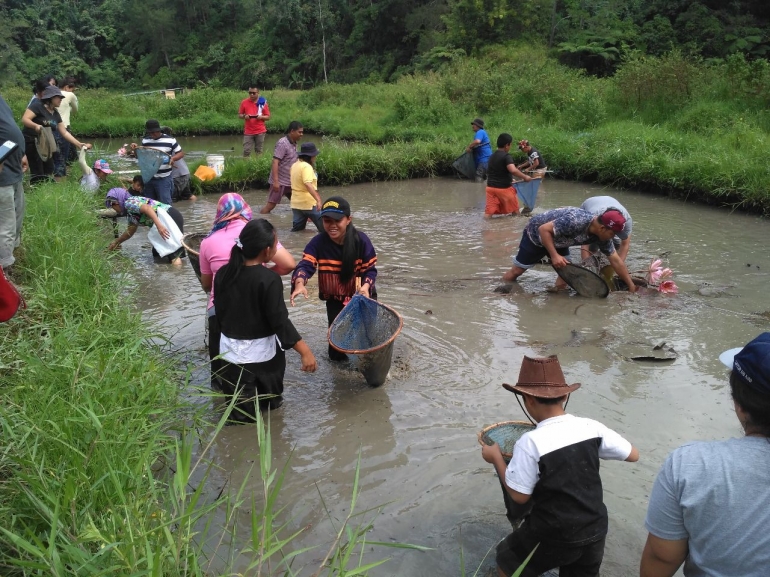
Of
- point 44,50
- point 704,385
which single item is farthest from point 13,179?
point 44,50

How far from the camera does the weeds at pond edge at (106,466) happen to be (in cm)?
234

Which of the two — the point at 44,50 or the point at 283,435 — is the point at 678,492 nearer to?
the point at 283,435

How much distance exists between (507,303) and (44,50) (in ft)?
179

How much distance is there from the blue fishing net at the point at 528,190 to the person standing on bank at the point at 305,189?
11.6ft

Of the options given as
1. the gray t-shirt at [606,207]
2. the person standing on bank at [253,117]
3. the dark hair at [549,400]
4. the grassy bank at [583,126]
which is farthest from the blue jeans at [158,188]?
the dark hair at [549,400]

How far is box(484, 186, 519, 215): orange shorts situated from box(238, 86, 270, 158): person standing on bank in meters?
5.59

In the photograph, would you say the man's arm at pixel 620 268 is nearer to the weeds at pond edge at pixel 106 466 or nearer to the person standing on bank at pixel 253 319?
the person standing on bank at pixel 253 319

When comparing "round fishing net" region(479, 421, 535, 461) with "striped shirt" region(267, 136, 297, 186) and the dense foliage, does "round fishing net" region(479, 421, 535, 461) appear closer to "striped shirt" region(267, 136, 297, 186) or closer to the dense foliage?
"striped shirt" region(267, 136, 297, 186)

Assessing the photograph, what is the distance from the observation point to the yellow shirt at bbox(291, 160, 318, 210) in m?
9.09

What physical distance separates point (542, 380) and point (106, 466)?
195 centimetres

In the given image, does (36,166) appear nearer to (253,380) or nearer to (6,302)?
(253,380)

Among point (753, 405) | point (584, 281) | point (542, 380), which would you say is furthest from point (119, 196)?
point (753, 405)

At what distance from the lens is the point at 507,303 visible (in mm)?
7223

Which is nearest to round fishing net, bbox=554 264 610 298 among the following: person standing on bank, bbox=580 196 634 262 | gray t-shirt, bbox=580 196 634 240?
person standing on bank, bbox=580 196 634 262
